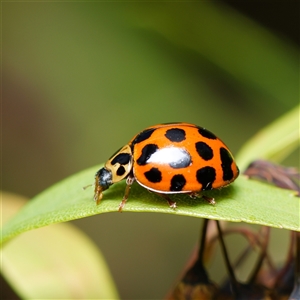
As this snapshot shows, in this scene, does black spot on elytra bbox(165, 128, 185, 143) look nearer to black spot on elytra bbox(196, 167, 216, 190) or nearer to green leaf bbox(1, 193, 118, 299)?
black spot on elytra bbox(196, 167, 216, 190)

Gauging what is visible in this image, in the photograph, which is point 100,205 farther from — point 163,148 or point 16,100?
point 16,100

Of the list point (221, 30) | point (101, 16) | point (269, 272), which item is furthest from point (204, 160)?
point (101, 16)

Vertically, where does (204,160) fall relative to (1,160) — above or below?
above

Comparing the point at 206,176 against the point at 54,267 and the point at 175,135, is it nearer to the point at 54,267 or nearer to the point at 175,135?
the point at 175,135

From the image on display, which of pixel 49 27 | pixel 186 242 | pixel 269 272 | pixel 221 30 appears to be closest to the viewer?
pixel 269 272

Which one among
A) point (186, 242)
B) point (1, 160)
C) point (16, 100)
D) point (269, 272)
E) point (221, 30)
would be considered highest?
point (221, 30)

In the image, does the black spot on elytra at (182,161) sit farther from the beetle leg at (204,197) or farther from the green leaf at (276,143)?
the green leaf at (276,143)

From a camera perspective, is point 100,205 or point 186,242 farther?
point 186,242

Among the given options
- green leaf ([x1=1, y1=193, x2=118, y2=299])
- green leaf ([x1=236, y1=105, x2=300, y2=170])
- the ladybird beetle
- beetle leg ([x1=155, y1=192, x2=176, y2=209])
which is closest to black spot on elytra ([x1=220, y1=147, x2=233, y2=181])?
the ladybird beetle

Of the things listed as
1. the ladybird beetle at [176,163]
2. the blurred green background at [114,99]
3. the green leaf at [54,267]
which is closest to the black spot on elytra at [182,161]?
the ladybird beetle at [176,163]
